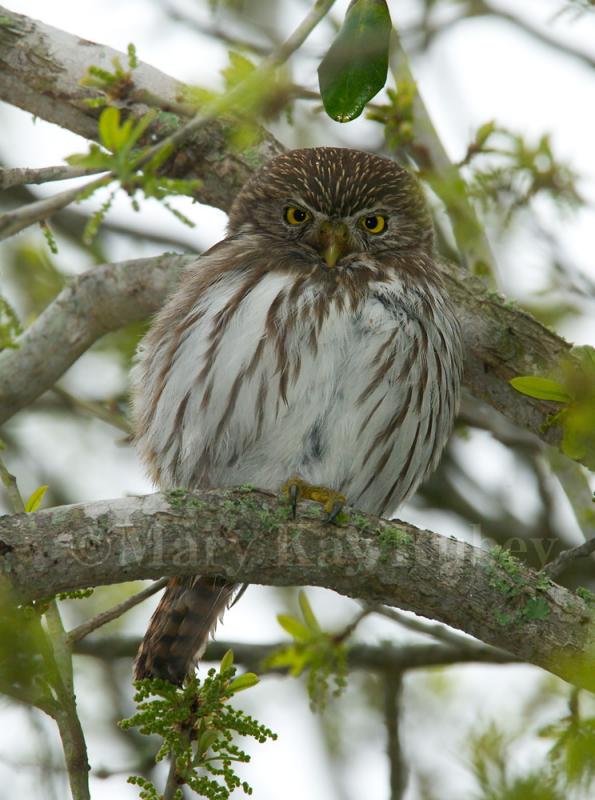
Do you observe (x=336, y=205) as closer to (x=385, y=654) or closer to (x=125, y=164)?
(x=385, y=654)

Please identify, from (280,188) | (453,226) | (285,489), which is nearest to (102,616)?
(285,489)

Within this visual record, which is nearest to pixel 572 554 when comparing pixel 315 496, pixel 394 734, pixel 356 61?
pixel 315 496

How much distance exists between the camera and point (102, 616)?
135 inches

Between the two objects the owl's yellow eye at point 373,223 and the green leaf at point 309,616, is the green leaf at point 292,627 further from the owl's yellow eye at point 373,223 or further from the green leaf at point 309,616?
the owl's yellow eye at point 373,223

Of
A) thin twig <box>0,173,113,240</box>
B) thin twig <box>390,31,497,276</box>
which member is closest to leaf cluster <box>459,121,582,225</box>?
thin twig <box>390,31,497,276</box>

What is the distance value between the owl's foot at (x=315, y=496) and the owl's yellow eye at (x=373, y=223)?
4.18 feet

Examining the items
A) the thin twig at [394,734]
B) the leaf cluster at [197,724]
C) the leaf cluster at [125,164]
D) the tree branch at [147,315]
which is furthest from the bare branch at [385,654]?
the leaf cluster at [125,164]

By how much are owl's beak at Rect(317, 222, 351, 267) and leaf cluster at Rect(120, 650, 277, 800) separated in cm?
176

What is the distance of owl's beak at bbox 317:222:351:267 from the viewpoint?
446cm

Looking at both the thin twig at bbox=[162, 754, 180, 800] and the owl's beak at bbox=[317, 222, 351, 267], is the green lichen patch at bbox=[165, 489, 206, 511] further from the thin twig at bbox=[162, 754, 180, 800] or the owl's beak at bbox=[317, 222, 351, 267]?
the owl's beak at bbox=[317, 222, 351, 267]

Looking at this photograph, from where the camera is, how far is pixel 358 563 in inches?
138

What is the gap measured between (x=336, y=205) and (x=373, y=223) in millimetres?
207

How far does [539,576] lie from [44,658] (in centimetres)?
196

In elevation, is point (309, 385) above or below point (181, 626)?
above
